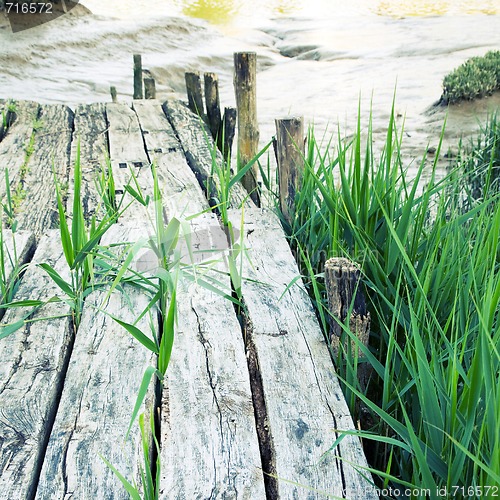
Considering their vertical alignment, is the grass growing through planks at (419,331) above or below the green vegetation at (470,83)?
above

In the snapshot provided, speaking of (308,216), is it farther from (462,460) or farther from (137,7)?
(137,7)

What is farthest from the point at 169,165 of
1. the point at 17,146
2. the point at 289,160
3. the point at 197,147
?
the point at 17,146

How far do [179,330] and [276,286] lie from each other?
0.44 metres

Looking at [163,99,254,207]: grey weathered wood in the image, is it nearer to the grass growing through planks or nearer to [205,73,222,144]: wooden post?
[205,73,222,144]: wooden post

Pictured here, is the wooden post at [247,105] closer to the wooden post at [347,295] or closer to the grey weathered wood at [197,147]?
the grey weathered wood at [197,147]

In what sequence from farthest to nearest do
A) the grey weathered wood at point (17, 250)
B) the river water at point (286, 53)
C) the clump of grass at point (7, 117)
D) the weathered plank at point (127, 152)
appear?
the river water at point (286, 53) → the clump of grass at point (7, 117) → the weathered plank at point (127, 152) → the grey weathered wood at point (17, 250)

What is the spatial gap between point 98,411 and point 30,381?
27 cm

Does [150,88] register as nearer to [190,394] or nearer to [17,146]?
[17,146]

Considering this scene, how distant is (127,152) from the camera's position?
4.14 metres

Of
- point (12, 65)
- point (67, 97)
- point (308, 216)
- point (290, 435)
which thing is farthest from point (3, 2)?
point (290, 435)

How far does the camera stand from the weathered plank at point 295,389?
1.67m

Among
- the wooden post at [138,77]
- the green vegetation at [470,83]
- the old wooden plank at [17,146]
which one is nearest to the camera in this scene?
the old wooden plank at [17,146]

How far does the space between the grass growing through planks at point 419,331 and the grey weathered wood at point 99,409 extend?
0.61 meters

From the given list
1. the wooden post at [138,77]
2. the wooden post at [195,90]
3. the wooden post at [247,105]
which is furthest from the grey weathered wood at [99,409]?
the wooden post at [138,77]
